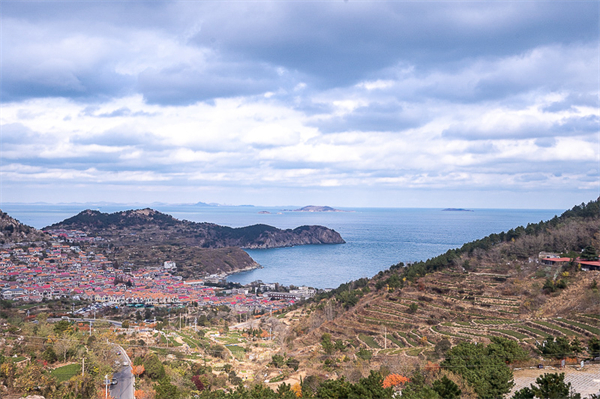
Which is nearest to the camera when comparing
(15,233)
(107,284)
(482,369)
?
(482,369)

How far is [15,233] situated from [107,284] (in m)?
23.8

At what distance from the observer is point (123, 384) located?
44.6 ft

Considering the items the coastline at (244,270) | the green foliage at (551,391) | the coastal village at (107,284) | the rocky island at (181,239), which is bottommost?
the coastline at (244,270)

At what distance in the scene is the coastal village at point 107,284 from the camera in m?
40.7

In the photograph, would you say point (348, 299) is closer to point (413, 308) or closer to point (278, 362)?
point (413, 308)

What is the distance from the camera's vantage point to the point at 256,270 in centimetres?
6656

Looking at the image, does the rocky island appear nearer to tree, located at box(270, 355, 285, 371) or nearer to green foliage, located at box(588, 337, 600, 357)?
tree, located at box(270, 355, 285, 371)

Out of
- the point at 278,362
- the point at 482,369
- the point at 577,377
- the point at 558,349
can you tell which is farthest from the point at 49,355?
the point at 558,349

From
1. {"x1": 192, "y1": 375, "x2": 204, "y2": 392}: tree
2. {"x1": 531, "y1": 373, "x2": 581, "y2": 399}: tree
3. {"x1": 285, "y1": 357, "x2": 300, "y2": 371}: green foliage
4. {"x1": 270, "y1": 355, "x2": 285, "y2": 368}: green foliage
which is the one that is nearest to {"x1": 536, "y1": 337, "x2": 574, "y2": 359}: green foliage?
{"x1": 531, "y1": 373, "x2": 581, "y2": 399}: tree

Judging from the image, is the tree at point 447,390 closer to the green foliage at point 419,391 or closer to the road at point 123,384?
the green foliage at point 419,391

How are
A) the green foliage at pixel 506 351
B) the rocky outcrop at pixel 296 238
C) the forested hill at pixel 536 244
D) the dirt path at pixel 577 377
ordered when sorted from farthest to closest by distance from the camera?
the rocky outcrop at pixel 296 238 < the forested hill at pixel 536 244 < the green foliage at pixel 506 351 < the dirt path at pixel 577 377

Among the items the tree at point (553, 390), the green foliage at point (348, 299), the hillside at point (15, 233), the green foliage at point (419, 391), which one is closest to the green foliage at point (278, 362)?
the green foliage at point (419, 391)

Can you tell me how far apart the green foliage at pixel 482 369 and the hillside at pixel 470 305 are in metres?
2.70

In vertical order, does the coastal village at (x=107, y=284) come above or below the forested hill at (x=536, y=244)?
below
